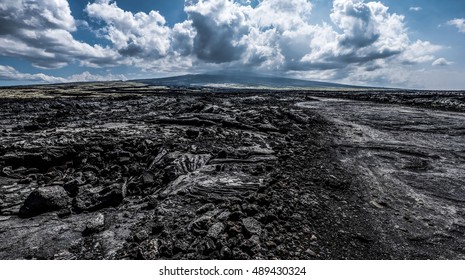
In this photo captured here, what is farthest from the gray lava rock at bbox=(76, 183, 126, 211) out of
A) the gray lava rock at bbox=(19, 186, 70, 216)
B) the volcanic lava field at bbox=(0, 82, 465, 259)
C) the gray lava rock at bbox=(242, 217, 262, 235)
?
the gray lava rock at bbox=(242, 217, 262, 235)

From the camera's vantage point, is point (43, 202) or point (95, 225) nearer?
point (95, 225)

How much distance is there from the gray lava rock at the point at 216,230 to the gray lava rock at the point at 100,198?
318cm

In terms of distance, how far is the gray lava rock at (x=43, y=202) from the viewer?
715 cm

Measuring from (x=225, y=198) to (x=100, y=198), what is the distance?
3.46 metres

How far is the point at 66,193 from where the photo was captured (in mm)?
7953

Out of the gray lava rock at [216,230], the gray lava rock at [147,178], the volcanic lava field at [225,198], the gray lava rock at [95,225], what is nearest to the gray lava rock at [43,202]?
the volcanic lava field at [225,198]

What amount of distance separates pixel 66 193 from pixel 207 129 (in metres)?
9.31

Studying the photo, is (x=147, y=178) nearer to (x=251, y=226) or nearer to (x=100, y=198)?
(x=100, y=198)

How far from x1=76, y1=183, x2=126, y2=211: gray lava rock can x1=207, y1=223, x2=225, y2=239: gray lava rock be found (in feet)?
10.4

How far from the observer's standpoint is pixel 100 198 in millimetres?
7707

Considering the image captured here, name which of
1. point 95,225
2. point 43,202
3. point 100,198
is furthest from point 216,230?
point 43,202

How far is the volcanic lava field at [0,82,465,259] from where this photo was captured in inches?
226
